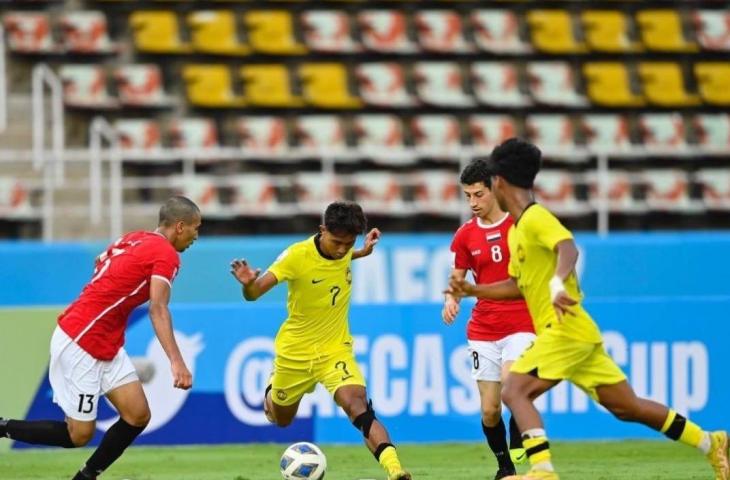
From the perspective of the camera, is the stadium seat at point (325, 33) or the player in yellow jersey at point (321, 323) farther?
the stadium seat at point (325, 33)

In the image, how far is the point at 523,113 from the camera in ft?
75.1

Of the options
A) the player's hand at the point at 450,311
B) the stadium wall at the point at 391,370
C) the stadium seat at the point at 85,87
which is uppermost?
the stadium seat at the point at 85,87

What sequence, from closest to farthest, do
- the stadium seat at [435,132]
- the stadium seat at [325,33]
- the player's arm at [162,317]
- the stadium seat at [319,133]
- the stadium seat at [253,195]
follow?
the player's arm at [162,317]
the stadium seat at [253,195]
the stadium seat at [319,133]
the stadium seat at [435,132]
the stadium seat at [325,33]

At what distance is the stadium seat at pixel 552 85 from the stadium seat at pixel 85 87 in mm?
5922

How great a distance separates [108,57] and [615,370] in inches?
567

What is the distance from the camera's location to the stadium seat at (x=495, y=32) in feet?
75.4

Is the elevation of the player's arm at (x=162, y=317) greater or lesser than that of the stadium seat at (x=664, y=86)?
lesser

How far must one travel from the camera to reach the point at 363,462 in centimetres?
1240

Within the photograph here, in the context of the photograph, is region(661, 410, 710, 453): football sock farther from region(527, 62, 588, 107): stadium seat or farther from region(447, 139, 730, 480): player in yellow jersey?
region(527, 62, 588, 107): stadium seat

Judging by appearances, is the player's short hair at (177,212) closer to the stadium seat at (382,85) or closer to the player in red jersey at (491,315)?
the player in red jersey at (491,315)

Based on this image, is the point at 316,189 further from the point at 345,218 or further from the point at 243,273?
the point at 243,273

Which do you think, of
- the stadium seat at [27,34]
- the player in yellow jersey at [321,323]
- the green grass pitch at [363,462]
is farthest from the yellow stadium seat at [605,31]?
the player in yellow jersey at [321,323]

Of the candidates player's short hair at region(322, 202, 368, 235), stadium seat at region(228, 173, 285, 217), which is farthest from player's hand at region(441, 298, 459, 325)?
stadium seat at region(228, 173, 285, 217)

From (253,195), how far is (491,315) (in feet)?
33.8
